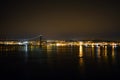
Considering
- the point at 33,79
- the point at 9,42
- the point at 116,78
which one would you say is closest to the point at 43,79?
the point at 33,79

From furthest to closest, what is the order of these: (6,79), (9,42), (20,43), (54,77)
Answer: (20,43), (9,42), (54,77), (6,79)

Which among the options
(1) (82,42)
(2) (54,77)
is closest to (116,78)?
(2) (54,77)

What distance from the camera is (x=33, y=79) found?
1819 cm

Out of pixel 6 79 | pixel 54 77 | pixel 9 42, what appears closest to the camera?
pixel 6 79

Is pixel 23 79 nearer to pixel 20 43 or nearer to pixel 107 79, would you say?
pixel 107 79

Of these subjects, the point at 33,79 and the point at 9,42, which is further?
the point at 9,42

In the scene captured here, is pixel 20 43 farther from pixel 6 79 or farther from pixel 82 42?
pixel 6 79

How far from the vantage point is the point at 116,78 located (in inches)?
717

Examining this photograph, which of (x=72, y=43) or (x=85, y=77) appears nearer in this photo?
(x=85, y=77)

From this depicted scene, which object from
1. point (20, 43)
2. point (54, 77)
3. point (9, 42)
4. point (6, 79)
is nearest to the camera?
point (6, 79)

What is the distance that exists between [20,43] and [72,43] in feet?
109

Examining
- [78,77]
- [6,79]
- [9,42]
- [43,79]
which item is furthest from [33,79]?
[9,42]

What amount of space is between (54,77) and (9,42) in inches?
5611

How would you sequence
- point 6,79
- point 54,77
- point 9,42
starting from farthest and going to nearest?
point 9,42 → point 54,77 → point 6,79
